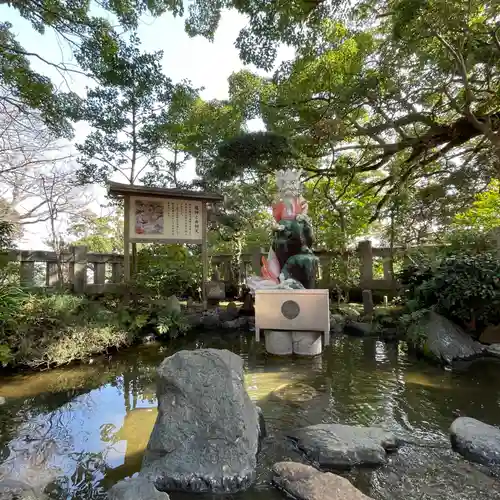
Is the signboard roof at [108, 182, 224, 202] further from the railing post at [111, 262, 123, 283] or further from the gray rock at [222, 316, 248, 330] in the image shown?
the gray rock at [222, 316, 248, 330]

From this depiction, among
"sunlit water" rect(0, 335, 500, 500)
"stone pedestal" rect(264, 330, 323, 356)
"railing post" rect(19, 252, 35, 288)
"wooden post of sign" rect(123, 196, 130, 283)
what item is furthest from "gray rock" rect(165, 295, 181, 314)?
"railing post" rect(19, 252, 35, 288)

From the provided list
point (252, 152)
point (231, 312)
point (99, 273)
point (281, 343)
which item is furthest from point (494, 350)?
point (99, 273)

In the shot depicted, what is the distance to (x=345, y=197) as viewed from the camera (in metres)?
12.6

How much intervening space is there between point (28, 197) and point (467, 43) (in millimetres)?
13124

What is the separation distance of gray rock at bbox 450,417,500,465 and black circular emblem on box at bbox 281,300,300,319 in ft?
10.3

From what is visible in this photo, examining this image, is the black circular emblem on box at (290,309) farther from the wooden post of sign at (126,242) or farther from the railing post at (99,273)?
the railing post at (99,273)

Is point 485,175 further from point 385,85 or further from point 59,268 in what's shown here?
point 59,268

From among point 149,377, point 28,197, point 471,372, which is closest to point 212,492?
point 149,377

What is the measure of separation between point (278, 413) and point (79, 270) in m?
6.06

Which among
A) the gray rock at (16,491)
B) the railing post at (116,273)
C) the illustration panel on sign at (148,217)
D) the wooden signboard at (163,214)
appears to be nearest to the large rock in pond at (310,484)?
the gray rock at (16,491)

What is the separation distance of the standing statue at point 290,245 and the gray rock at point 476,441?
3.50m

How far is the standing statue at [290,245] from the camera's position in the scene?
20.9 feet

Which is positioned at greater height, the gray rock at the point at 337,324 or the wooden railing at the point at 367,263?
the wooden railing at the point at 367,263

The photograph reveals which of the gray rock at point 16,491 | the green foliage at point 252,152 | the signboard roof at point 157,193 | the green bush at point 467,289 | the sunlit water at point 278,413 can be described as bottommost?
the sunlit water at point 278,413
